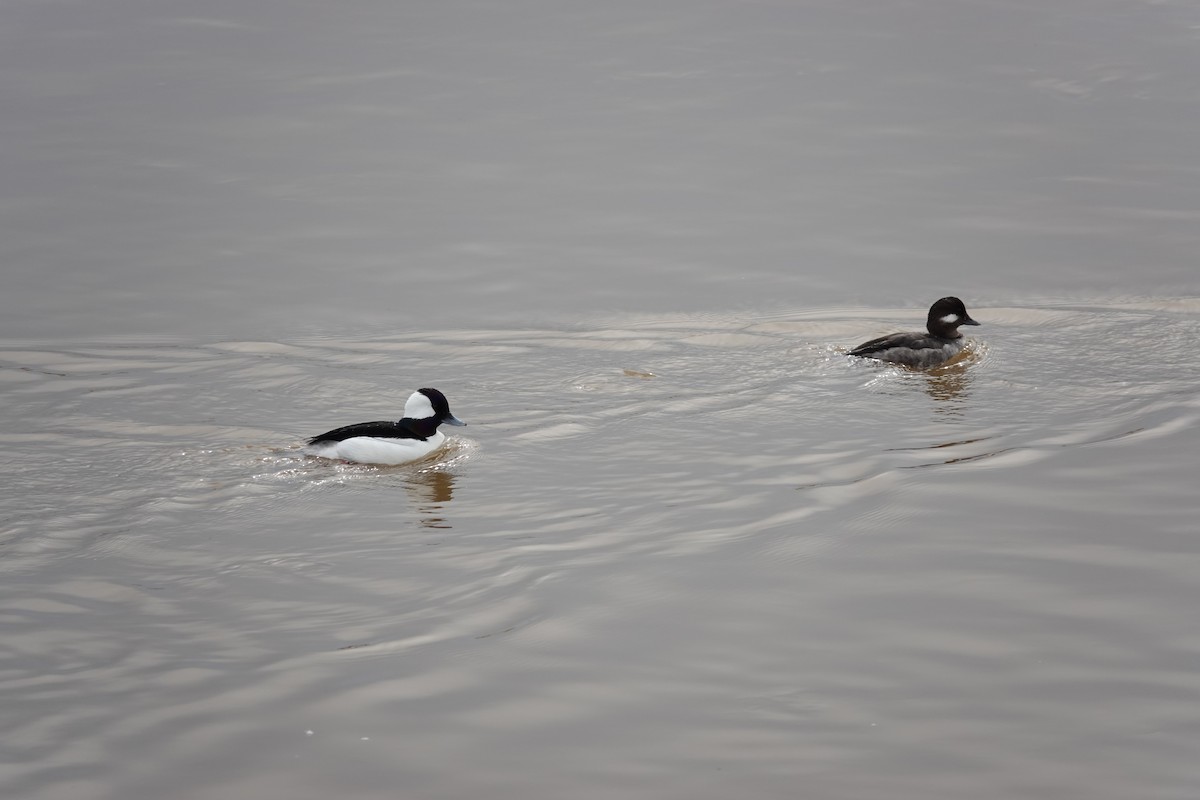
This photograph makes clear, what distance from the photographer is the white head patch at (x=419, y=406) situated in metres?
9.16

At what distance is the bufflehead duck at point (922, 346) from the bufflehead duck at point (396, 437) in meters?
3.46

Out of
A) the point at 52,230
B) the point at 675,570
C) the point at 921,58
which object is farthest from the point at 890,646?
the point at 921,58

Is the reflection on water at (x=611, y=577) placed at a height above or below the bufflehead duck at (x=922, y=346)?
below

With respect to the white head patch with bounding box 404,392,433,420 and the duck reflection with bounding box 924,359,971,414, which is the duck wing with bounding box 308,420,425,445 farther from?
the duck reflection with bounding box 924,359,971,414

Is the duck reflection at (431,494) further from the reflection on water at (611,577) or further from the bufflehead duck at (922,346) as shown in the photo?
the bufflehead duck at (922,346)

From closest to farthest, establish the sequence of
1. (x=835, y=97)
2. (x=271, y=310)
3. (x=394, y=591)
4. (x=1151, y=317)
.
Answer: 1. (x=394, y=591)
2. (x=1151, y=317)
3. (x=271, y=310)
4. (x=835, y=97)

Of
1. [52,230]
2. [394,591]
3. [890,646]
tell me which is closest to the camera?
[890,646]

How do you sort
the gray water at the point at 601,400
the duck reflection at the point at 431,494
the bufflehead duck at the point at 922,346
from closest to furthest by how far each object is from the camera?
the gray water at the point at 601,400 → the duck reflection at the point at 431,494 → the bufflehead duck at the point at 922,346

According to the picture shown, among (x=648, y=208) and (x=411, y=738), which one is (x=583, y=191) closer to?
(x=648, y=208)

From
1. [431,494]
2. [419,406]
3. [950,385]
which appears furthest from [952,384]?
[431,494]

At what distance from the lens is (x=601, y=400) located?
9852 mm

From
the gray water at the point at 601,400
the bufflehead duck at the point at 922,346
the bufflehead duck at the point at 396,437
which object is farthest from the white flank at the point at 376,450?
the bufflehead duck at the point at 922,346

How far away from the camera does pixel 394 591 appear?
6.54 m

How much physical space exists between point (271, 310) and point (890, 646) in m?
8.10
